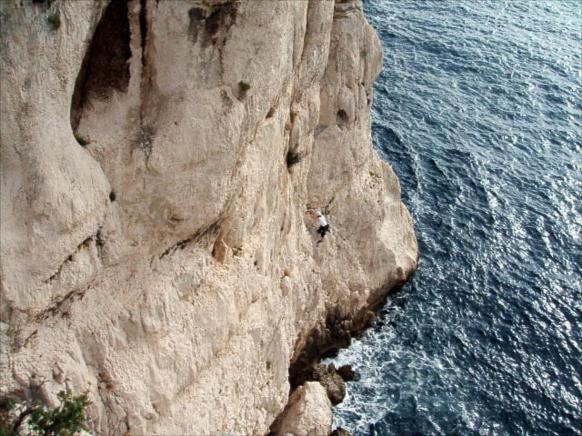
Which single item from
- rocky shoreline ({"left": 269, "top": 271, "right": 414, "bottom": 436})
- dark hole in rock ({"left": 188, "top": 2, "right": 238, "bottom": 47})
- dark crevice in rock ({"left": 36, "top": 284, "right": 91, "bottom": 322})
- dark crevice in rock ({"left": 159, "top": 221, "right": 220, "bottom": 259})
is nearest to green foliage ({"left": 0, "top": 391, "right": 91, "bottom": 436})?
dark crevice in rock ({"left": 36, "top": 284, "right": 91, "bottom": 322})

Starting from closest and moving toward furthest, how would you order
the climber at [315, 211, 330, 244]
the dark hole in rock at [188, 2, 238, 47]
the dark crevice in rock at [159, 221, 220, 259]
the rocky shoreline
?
the dark hole in rock at [188, 2, 238, 47] < the dark crevice in rock at [159, 221, 220, 259] < the rocky shoreline < the climber at [315, 211, 330, 244]

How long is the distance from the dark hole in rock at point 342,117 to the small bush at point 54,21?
25.6 m

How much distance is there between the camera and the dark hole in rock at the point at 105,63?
30.6m

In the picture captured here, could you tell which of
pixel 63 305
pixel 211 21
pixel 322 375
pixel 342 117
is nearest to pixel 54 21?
pixel 211 21

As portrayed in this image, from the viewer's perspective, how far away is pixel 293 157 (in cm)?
4391

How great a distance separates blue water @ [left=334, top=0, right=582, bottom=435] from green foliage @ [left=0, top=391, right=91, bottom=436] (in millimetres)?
20716

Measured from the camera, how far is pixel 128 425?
33.5m

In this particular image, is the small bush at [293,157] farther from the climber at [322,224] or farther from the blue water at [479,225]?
the blue water at [479,225]

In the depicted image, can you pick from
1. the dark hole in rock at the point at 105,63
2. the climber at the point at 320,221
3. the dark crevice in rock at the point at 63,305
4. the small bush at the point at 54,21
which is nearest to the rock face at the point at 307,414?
the climber at the point at 320,221

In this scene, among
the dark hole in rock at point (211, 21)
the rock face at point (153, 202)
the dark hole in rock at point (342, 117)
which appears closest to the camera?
the rock face at point (153, 202)

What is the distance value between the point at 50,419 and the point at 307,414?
60.0 ft

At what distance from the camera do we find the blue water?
4659 cm

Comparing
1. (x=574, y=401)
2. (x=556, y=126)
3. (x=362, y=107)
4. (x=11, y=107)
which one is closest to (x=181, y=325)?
(x=11, y=107)

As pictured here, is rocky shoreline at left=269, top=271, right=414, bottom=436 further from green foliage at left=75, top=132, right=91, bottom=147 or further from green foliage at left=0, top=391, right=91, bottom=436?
green foliage at left=75, top=132, right=91, bottom=147
